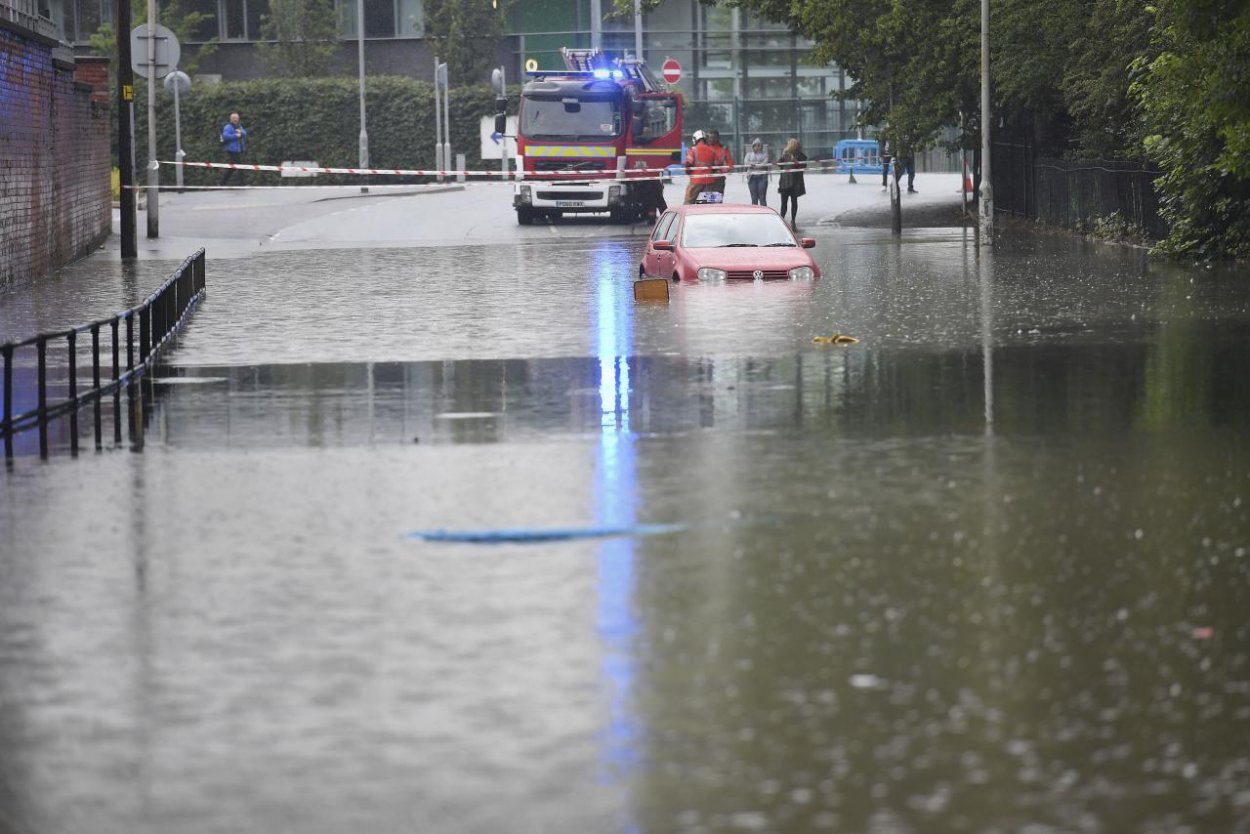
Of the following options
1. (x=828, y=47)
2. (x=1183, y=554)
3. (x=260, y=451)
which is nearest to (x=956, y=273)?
(x=828, y=47)

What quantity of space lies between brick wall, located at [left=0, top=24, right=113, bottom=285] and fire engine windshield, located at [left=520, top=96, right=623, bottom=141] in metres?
10.9

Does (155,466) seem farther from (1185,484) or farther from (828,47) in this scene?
(828,47)

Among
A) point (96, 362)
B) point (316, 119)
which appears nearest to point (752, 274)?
point (96, 362)

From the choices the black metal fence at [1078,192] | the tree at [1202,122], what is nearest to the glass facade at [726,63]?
the black metal fence at [1078,192]

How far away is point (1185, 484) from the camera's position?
39.3 feet

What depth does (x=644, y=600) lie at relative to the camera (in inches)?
360

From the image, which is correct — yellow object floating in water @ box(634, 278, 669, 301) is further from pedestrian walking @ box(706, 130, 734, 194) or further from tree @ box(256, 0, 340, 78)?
tree @ box(256, 0, 340, 78)

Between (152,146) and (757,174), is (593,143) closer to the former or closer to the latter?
(757,174)

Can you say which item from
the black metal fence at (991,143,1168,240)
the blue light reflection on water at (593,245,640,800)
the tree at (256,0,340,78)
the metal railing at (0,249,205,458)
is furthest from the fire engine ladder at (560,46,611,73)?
the blue light reflection on water at (593,245,640,800)

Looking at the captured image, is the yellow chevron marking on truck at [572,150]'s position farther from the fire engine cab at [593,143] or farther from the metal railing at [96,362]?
the metal railing at [96,362]

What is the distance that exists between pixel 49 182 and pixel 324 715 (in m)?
27.7

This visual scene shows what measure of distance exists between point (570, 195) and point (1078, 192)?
1188 cm

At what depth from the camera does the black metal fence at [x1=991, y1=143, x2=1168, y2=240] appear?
3753 cm

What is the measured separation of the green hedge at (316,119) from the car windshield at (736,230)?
45.1 m
